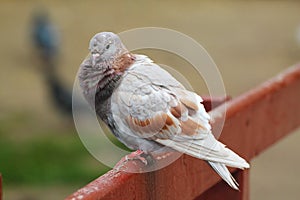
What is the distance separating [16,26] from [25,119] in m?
3.59

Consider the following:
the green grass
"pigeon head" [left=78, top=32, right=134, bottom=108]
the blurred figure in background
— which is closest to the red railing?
"pigeon head" [left=78, top=32, right=134, bottom=108]

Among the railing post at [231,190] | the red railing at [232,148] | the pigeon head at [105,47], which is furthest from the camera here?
the railing post at [231,190]

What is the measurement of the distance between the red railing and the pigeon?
0.09 meters

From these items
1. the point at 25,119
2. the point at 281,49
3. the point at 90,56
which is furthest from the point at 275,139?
the point at 281,49

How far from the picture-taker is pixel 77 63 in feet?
31.9

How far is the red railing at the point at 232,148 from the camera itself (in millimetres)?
2072

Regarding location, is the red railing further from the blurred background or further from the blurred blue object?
the blurred blue object

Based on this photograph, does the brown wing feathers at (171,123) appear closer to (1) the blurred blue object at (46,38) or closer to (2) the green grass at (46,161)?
(2) the green grass at (46,161)

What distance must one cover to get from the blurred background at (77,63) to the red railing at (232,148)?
3.10 metres

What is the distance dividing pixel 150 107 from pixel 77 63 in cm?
747

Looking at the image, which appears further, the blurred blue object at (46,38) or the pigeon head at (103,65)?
the blurred blue object at (46,38)

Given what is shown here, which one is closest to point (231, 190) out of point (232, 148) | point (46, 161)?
point (232, 148)

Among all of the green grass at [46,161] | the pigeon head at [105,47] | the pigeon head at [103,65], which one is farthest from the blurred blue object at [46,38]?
the pigeon head at [105,47]

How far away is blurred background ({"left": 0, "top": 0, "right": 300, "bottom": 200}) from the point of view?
666 centimetres
